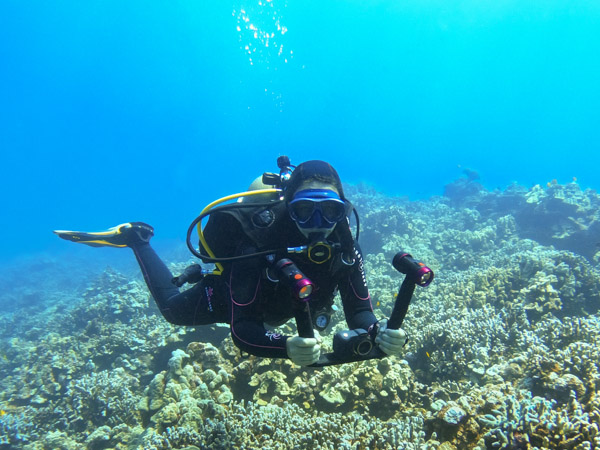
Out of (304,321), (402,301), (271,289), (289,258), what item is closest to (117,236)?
(271,289)

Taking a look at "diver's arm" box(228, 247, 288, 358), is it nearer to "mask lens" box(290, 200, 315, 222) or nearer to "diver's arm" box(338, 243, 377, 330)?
"mask lens" box(290, 200, 315, 222)

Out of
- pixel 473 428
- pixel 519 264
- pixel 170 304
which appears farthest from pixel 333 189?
pixel 519 264

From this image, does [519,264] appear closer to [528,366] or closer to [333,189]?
[528,366]

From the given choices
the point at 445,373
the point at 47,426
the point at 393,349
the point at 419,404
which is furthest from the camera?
the point at 47,426

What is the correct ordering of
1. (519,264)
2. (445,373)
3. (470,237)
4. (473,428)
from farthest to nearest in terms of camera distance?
(470,237)
(519,264)
(445,373)
(473,428)

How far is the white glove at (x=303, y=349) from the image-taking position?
7.57ft

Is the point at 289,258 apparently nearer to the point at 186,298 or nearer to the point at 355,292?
the point at 355,292

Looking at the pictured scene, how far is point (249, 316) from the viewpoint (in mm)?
3061

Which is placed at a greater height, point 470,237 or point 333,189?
point 470,237

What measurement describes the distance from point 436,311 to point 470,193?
22307 mm

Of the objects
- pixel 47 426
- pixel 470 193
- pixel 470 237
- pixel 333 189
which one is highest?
pixel 470 193

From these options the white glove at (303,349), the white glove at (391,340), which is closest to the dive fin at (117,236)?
the white glove at (303,349)

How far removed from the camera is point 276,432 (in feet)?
10.9

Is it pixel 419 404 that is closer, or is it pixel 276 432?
pixel 276 432
